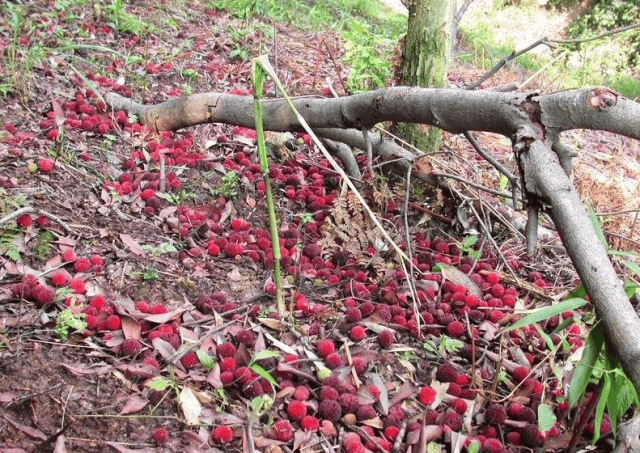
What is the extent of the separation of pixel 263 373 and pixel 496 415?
0.95 meters

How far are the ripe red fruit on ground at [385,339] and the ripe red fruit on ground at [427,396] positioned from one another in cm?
28

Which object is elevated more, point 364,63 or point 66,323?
point 364,63

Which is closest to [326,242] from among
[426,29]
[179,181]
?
[179,181]

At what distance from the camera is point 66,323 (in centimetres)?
222

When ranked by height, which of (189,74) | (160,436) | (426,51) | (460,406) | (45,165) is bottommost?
(160,436)

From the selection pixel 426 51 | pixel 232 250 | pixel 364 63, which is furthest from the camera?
pixel 364 63

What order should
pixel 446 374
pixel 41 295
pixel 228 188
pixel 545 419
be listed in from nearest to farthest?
pixel 545 419 < pixel 41 295 < pixel 446 374 < pixel 228 188

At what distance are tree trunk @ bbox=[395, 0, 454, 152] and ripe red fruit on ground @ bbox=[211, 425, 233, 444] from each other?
2429mm

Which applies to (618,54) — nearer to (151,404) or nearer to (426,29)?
(426,29)

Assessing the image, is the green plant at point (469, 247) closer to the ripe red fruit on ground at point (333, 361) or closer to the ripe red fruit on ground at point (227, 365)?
the ripe red fruit on ground at point (333, 361)

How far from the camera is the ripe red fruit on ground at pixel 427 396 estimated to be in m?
2.29

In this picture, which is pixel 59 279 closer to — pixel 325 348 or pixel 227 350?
pixel 227 350

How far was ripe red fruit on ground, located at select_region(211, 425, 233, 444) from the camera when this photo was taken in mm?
1960

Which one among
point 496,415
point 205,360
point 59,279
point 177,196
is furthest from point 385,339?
point 177,196
